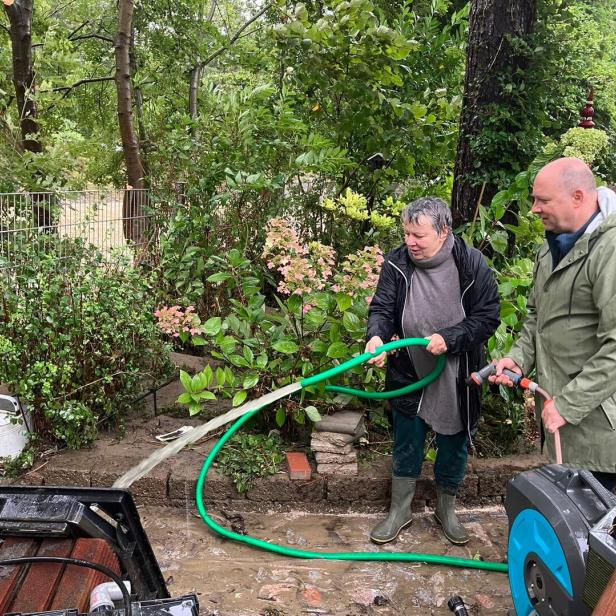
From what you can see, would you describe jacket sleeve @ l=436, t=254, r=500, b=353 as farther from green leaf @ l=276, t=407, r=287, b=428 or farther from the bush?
the bush

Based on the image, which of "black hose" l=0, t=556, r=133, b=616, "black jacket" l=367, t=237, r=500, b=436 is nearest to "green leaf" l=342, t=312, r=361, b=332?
"black jacket" l=367, t=237, r=500, b=436

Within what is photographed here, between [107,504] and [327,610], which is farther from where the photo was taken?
[327,610]

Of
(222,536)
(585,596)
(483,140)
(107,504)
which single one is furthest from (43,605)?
(483,140)

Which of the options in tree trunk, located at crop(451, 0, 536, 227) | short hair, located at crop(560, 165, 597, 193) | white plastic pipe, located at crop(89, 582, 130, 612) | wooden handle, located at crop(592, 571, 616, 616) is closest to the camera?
wooden handle, located at crop(592, 571, 616, 616)

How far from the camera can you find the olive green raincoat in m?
2.24

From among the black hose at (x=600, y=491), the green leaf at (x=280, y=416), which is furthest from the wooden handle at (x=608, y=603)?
the green leaf at (x=280, y=416)

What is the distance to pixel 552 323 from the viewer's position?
2.54 meters

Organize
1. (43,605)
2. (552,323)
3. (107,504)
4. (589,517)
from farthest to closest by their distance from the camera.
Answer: (552,323) < (107,504) < (589,517) < (43,605)

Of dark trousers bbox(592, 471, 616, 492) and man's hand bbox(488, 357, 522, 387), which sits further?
man's hand bbox(488, 357, 522, 387)

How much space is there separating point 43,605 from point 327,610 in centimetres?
155

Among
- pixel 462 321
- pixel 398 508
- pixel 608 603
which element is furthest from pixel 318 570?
pixel 608 603

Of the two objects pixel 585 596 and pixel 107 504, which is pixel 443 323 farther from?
pixel 107 504

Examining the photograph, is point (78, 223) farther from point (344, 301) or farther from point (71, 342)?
point (344, 301)

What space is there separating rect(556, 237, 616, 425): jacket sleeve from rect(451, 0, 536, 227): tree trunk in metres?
2.25
